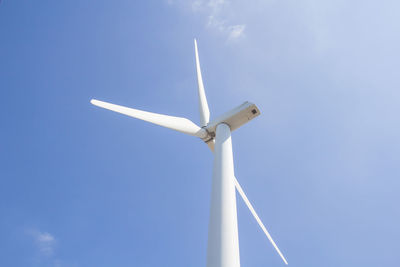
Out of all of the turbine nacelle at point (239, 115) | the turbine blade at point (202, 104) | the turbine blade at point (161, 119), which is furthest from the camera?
the turbine blade at point (202, 104)

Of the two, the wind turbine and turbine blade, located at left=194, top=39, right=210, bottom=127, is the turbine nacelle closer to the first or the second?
the wind turbine

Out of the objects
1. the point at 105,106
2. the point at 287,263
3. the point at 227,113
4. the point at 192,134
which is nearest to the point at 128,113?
the point at 105,106

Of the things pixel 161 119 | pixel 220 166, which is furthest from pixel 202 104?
pixel 220 166

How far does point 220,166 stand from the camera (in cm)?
920

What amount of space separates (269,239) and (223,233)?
8212 millimetres

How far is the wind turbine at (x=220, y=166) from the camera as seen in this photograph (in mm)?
6793

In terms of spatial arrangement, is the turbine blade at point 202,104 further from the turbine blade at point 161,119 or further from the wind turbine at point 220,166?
the turbine blade at point 161,119

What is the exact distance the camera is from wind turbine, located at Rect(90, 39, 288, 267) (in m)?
6.79

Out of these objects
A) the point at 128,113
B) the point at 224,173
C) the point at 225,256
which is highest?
Answer: the point at 128,113

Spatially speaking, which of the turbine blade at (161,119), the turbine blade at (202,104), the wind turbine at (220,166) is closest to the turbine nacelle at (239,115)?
the wind turbine at (220,166)

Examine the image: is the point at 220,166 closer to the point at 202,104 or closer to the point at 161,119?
the point at 161,119

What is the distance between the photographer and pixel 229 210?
7637 mm

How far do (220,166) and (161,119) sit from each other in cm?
403

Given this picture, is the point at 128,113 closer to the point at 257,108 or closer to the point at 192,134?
the point at 192,134
